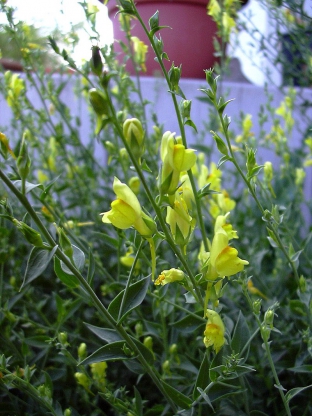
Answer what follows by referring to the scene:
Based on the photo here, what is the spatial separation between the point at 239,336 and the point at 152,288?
1.05ft

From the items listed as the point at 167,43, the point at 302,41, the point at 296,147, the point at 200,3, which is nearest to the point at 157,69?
the point at 167,43

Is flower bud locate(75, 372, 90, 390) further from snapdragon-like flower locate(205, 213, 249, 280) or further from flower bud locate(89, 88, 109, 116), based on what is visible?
flower bud locate(89, 88, 109, 116)

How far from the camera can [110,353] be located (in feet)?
1.91

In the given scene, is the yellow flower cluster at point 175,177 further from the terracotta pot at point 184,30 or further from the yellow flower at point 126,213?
the terracotta pot at point 184,30

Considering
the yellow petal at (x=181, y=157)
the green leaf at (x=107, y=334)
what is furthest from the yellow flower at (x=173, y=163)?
the green leaf at (x=107, y=334)

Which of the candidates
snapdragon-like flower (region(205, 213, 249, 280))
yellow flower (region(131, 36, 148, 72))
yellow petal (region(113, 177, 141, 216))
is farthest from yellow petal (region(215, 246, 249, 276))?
yellow flower (region(131, 36, 148, 72))

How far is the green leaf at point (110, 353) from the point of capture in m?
0.57

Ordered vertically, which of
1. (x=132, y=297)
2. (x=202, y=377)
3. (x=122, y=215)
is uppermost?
(x=122, y=215)

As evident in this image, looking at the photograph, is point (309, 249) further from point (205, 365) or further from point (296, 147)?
point (296, 147)

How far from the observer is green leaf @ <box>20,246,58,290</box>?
1.64 ft

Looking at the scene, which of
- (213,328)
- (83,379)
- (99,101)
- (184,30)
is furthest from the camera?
(184,30)

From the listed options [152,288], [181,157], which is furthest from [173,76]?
[152,288]

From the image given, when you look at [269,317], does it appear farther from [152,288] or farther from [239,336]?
[152,288]

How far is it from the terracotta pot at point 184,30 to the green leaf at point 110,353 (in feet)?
4.45
